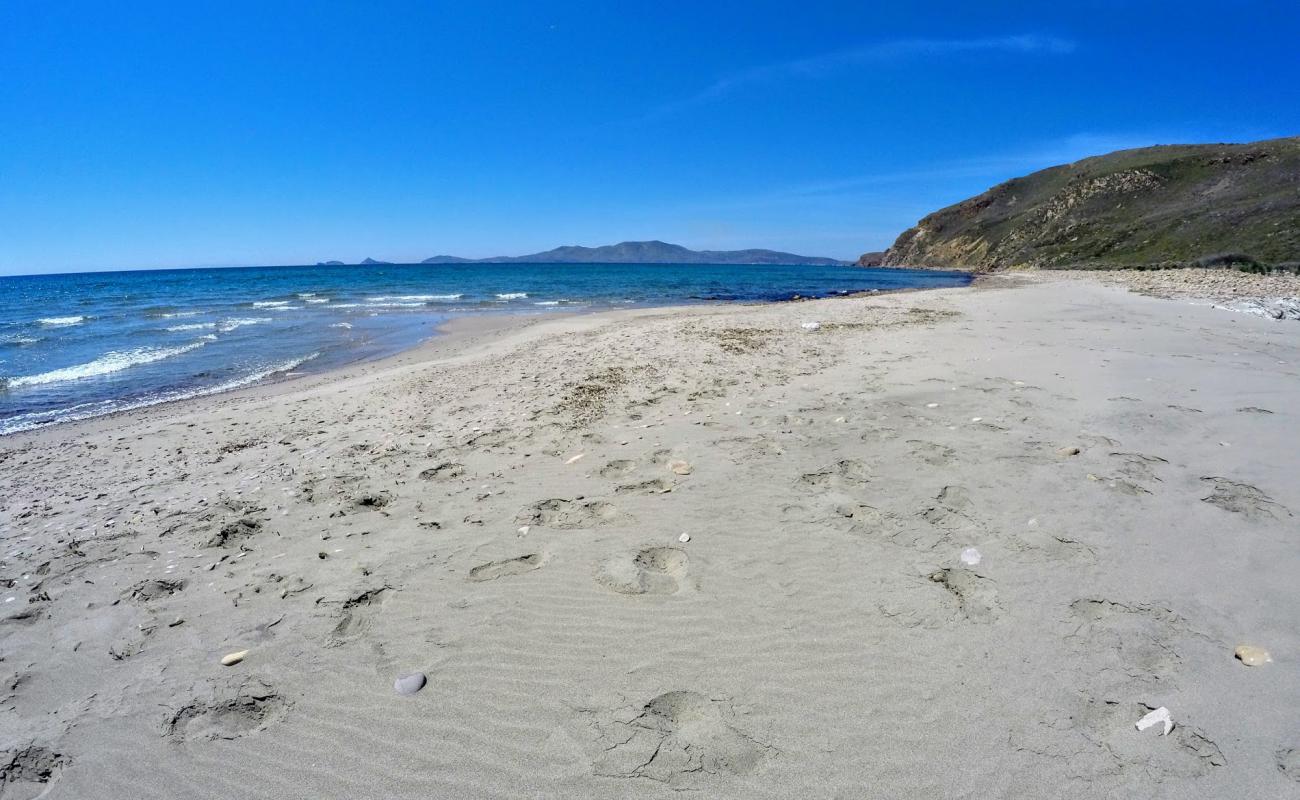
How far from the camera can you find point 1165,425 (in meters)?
5.96

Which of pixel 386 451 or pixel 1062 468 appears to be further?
pixel 386 451

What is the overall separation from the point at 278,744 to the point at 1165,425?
8.06 metres

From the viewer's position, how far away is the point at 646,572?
12.9 feet

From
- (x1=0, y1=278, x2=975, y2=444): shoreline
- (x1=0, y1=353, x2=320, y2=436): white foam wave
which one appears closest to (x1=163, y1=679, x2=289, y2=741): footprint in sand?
(x1=0, y1=278, x2=975, y2=444): shoreline

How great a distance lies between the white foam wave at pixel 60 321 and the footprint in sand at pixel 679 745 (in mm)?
34654

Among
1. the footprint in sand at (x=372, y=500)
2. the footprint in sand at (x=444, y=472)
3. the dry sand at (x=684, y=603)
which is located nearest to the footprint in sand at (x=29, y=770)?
the dry sand at (x=684, y=603)

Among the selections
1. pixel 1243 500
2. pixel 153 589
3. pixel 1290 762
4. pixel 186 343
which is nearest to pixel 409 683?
pixel 153 589

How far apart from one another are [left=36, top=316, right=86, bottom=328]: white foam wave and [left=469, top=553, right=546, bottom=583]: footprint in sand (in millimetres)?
32894

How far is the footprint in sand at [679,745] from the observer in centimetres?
244

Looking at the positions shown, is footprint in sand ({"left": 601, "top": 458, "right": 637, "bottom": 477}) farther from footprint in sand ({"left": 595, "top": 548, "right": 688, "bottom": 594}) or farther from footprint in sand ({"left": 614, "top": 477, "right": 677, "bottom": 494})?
footprint in sand ({"left": 595, "top": 548, "right": 688, "bottom": 594})

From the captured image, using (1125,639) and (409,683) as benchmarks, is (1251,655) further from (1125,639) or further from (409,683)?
(409,683)

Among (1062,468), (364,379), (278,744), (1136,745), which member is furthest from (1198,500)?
(364,379)

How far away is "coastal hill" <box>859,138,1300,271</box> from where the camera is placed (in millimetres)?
36606

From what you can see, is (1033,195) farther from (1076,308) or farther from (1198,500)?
(1198,500)
